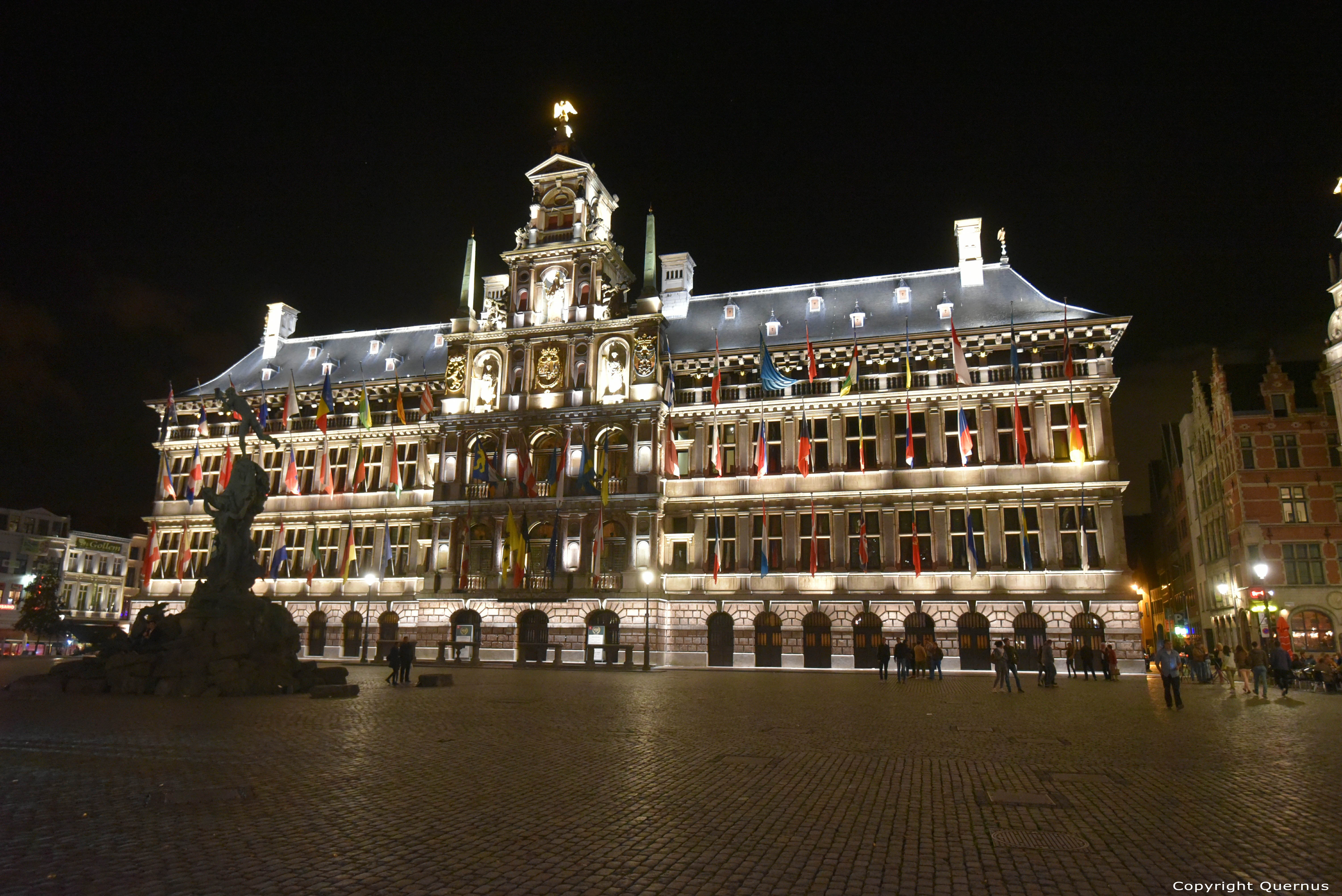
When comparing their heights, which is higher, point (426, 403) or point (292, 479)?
point (426, 403)

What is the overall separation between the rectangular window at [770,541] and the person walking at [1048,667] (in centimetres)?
1430

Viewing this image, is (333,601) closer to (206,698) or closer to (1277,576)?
(206,698)

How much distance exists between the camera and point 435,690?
2553 centimetres

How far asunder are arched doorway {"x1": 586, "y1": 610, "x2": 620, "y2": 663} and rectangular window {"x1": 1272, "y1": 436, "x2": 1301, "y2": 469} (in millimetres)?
34697

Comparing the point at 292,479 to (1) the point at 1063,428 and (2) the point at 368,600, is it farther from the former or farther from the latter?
(1) the point at 1063,428

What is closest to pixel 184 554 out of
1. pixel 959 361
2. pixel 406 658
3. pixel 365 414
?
pixel 365 414

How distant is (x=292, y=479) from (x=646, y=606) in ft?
81.3

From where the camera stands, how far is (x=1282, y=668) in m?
27.3

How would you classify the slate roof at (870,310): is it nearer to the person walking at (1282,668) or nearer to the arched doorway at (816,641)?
the arched doorway at (816,641)

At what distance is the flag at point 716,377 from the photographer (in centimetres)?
4403

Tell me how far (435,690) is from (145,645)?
7627 mm

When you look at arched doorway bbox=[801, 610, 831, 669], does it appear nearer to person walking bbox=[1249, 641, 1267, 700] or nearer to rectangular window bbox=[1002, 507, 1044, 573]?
rectangular window bbox=[1002, 507, 1044, 573]

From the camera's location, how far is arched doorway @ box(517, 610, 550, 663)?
44.2 meters

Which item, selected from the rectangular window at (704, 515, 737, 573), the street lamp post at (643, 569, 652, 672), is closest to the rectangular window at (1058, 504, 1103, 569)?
the rectangular window at (704, 515, 737, 573)
